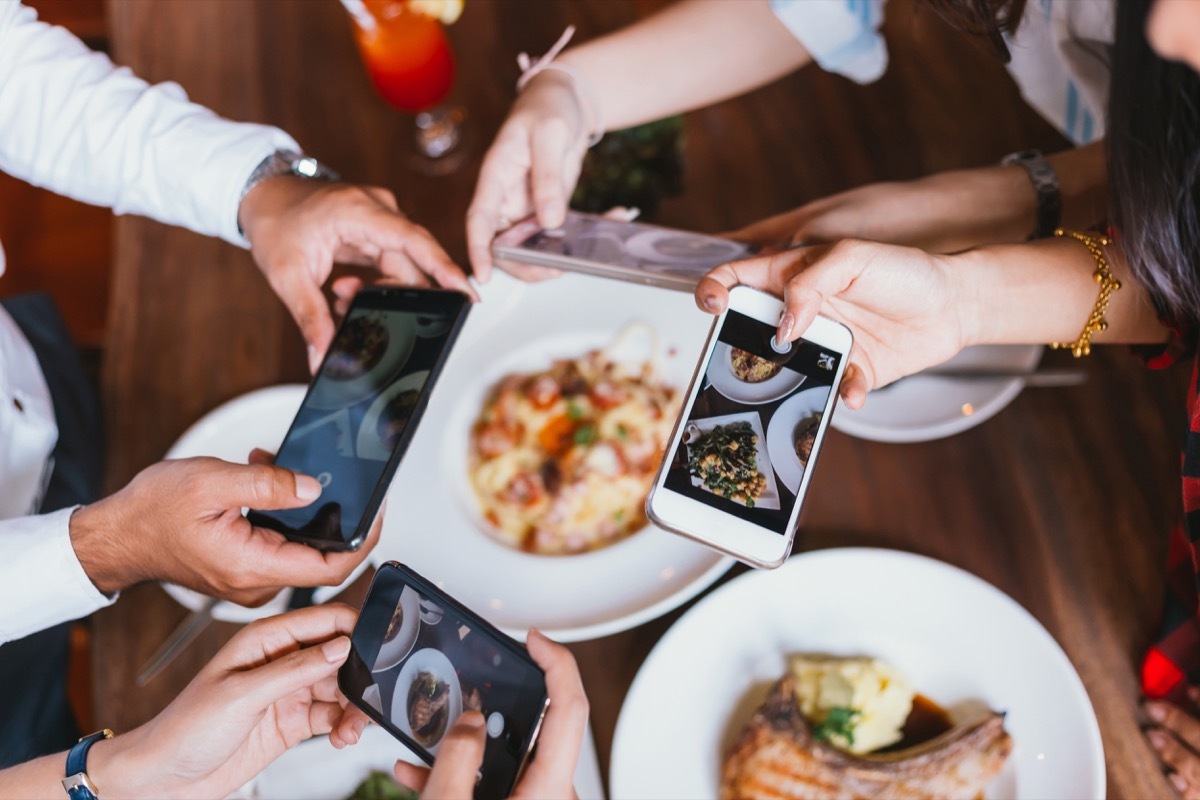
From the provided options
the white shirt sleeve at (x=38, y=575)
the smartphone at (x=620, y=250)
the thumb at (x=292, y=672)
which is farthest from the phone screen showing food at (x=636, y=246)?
the white shirt sleeve at (x=38, y=575)

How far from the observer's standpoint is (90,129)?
5.27ft

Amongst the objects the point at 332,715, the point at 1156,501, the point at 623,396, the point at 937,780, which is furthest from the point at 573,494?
the point at 1156,501

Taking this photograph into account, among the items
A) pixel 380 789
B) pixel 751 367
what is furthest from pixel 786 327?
pixel 380 789

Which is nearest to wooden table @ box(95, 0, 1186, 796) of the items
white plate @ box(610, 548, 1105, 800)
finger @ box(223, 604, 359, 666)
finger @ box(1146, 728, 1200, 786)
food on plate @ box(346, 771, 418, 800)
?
finger @ box(1146, 728, 1200, 786)

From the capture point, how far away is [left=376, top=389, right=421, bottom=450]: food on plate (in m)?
1.25

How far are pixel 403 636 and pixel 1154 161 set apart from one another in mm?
1110

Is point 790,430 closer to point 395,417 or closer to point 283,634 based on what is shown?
point 395,417

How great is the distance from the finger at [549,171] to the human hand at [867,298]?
42 centimetres

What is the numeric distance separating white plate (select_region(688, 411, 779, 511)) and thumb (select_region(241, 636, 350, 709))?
51cm

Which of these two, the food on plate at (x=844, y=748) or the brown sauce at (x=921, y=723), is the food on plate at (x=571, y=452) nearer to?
the food on plate at (x=844, y=748)

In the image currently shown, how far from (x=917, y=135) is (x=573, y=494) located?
1.11 meters

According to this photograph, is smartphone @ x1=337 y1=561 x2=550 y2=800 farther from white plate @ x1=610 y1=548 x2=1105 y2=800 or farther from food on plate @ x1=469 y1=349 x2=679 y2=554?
food on plate @ x1=469 y1=349 x2=679 y2=554

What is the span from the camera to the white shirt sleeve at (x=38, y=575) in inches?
48.3

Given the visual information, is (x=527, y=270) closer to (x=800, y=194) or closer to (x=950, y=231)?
(x=800, y=194)
